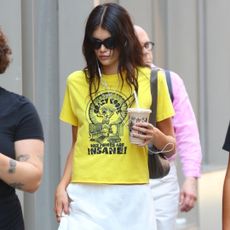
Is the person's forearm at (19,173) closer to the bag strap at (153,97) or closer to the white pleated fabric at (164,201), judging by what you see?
the bag strap at (153,97)

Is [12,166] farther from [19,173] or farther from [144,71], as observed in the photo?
[144,71]

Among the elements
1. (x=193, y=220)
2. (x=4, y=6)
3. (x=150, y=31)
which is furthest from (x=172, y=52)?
(x=4, y=6)

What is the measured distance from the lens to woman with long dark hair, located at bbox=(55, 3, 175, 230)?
3.84m

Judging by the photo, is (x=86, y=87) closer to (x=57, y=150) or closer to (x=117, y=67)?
(x=117, y=67)

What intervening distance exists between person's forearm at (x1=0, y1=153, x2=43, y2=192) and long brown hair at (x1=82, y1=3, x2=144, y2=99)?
75 cm

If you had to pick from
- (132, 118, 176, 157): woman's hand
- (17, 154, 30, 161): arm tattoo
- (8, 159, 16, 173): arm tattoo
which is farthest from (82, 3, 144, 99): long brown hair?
(8, 159, 16, 173): arm tattoo

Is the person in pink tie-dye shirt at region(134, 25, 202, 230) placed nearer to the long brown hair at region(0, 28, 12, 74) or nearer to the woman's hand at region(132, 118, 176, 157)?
the woman's hand at region(132, 118, 176, 157)

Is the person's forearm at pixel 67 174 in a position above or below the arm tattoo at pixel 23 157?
below

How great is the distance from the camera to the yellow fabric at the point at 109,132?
12.6 ft

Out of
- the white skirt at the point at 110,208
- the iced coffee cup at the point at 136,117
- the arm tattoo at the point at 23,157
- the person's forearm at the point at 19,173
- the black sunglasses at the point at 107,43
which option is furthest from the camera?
the black sunglasses at the point at 107,43

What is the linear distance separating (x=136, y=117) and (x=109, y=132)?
233 mm

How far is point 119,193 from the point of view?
382cm

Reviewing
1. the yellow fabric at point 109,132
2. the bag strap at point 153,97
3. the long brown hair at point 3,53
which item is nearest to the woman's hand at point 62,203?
the yellow fabric at point 109,132

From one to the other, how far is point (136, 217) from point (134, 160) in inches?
10.7
